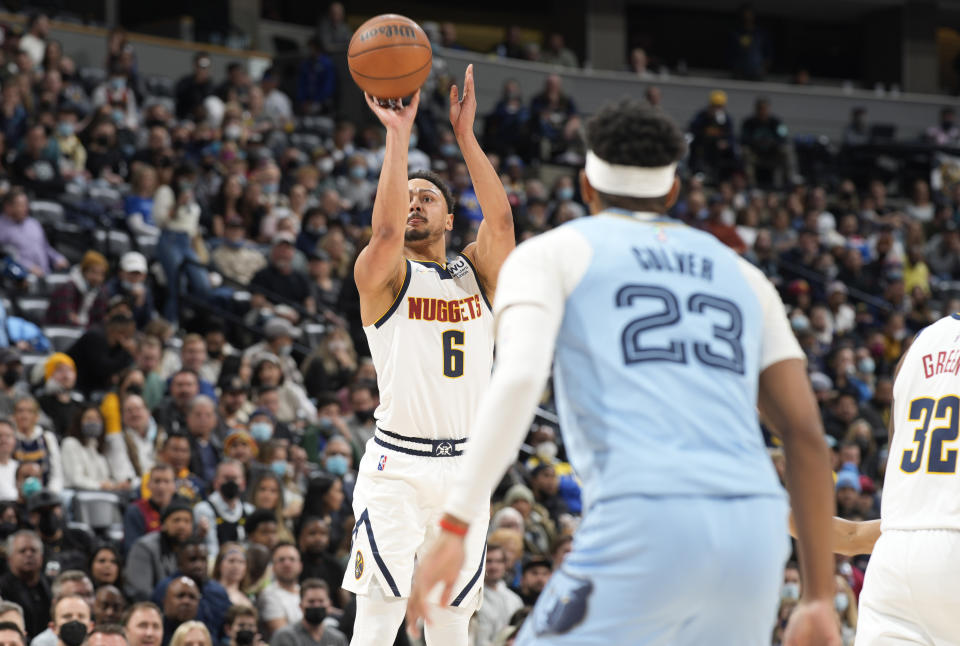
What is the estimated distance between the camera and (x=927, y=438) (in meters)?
4.95

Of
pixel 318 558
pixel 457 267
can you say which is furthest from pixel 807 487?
pixel 318 558

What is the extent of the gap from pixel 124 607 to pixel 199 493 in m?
1.49

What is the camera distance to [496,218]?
580 centimetres

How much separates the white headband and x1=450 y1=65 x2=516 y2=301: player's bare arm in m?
2.19

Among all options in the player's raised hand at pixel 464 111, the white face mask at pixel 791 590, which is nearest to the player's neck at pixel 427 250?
the player's raised hand at pixel 464 111

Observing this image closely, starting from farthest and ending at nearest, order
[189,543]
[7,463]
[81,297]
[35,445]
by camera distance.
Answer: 1. [81,297]
2. [35,445]
3. [7,463]
4. [189,543]

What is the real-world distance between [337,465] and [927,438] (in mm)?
6902

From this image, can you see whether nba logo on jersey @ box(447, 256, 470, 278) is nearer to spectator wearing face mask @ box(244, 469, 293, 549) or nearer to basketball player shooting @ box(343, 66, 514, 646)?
basketball player shooting @ box(343, 66, 514, 646)

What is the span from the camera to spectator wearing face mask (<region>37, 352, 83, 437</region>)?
1057 centimetres

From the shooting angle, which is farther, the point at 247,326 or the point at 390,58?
the point at 247,326

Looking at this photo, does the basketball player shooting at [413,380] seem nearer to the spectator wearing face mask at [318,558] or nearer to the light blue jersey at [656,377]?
the light blue jersey at [656,377]

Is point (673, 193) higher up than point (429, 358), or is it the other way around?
point (673, 193)

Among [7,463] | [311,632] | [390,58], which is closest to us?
[390,58]

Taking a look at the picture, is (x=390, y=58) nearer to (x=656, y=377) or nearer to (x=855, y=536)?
(x=855, y=536)
